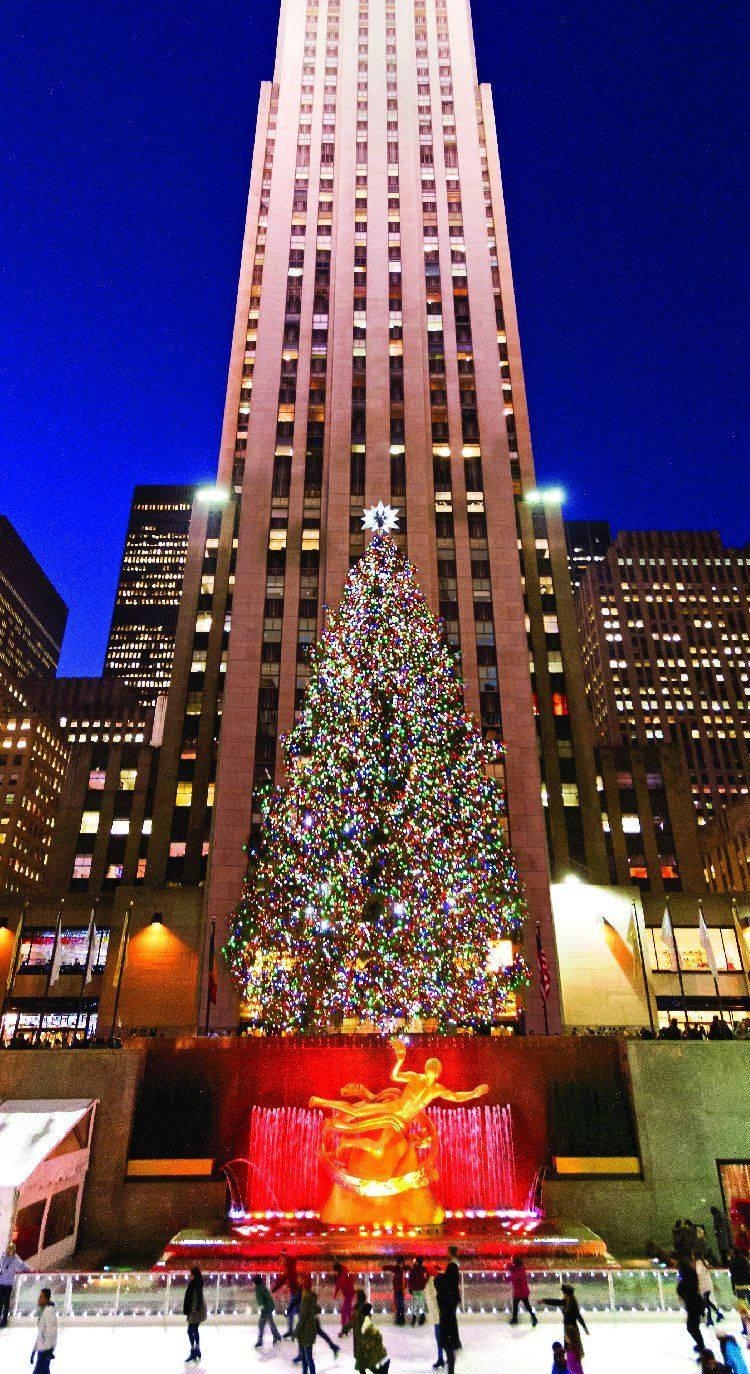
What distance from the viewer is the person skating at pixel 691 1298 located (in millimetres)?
12234

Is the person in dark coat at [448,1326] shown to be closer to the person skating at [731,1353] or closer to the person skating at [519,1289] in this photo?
the person skating at [519,1289]

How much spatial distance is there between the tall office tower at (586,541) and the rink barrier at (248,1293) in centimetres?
17037

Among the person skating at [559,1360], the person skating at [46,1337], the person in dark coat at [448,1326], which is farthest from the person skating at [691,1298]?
the person skating at [46,1337]

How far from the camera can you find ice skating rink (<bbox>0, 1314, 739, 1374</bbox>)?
39.9 feet

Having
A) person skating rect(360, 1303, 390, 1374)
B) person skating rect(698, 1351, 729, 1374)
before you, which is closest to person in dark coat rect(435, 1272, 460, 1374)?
person skating rect(360, 1303, 390, 1374)

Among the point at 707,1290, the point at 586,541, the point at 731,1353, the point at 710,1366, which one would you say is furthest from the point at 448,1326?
the point at 586,541

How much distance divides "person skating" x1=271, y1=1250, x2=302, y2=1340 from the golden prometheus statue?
18.1 ft

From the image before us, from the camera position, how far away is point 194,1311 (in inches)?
492

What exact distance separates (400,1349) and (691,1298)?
4.65 meters

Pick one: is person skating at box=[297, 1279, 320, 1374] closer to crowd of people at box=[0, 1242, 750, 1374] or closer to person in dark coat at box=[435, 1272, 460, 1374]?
crowd of people at box=[0, 1242, 750, 1374]

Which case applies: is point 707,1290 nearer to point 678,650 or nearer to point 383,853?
point 383,853

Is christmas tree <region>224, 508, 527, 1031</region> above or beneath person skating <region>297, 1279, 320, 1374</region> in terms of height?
above

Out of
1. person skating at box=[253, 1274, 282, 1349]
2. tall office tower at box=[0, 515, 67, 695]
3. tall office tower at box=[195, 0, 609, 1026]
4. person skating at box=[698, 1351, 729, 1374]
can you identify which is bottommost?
person skating at box=[253, 1274, 282, 1349]

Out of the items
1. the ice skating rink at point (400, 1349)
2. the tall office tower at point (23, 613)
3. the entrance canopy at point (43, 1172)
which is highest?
the tall office tower at point (23, 613)
